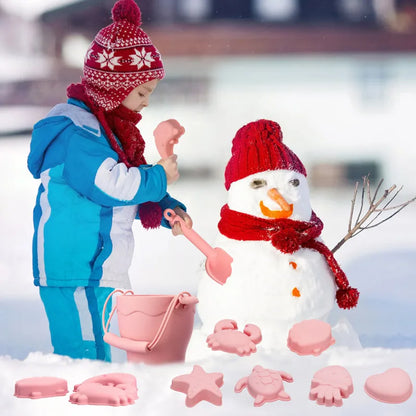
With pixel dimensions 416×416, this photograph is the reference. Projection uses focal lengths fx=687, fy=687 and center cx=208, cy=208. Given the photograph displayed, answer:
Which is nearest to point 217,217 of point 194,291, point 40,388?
point 194,291

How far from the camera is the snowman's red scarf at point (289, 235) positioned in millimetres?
1514

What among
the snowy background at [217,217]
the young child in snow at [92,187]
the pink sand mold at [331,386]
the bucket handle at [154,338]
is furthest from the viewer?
the young child in snow at [92,187]

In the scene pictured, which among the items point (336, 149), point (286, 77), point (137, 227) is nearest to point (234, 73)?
point (286, 77)

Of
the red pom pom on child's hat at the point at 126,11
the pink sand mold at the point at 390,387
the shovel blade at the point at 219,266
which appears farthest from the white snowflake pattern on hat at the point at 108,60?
the pink sand mold at the point at 390,387

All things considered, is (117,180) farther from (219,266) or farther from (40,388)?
(40,388)

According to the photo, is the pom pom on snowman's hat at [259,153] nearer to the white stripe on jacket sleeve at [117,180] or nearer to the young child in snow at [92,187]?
the young child in snow at [92,187]

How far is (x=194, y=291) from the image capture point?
94.1 inches

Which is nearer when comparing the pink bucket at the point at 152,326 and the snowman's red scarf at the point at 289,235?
the pink bucket at the point at 152,326

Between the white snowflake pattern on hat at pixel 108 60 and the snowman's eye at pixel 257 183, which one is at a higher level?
the white snowflake pattern on hat at pixel 108 60

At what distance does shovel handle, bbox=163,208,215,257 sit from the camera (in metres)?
1.45

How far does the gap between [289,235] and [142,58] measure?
1.66ft

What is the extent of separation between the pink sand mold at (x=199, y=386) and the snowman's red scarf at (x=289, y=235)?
16.7 inches

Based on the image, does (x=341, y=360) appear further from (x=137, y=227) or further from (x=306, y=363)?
(x=137, y=227)

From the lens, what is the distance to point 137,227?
380 centimetres
